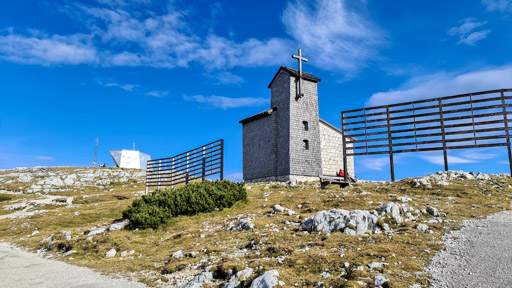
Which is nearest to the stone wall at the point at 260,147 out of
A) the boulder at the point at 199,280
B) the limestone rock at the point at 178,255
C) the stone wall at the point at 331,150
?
the stone wall at the point at 331,150

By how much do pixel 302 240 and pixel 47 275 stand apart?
7592 millimetres

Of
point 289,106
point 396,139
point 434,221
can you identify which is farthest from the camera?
point 289,106

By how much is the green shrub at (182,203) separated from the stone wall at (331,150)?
16.8 metres

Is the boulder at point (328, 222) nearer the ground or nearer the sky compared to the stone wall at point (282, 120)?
nearer the ground

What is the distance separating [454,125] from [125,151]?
3415 inches

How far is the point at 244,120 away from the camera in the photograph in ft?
111

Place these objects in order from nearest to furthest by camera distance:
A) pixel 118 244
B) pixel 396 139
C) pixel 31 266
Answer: pixel 31 266 → pixel 118 244 → pixel 396 139

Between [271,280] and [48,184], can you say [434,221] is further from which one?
[48,184]

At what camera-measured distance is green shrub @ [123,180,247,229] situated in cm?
1472

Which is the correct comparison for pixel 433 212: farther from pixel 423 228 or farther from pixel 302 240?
pixel 302 240

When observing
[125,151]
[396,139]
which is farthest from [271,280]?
[125,151]

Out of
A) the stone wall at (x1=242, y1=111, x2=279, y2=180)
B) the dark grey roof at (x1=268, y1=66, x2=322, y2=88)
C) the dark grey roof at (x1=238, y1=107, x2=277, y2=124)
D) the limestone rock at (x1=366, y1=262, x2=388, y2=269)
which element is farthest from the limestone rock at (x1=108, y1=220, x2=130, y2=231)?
the dark grey roof at (x1=268, y1=66, x2=322, y2=88)

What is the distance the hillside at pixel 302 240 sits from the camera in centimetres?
666

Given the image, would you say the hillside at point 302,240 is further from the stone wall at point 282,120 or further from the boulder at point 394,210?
the stone wall at point 282,120
